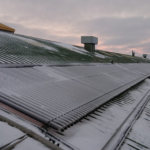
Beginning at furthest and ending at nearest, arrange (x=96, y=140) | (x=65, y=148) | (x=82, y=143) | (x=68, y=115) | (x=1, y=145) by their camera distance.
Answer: (x=68, y=115), (x=96, y=140), (x=82, y=143), (x=65, y=148), (x=1, y=145)

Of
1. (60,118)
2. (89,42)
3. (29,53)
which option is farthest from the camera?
(89,42)

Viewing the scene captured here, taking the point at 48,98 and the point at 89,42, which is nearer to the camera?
the point at 48,98

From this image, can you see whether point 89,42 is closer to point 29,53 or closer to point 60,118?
point 29,53

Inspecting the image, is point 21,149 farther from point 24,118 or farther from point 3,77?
point 3,77

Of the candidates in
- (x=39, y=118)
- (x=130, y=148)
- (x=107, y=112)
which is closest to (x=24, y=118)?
(x=39, y=118)

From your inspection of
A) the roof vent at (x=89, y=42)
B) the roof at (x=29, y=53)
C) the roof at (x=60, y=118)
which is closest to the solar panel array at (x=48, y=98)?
the roof at (x=60, y=118)

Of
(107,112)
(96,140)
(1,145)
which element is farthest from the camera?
(107,112)

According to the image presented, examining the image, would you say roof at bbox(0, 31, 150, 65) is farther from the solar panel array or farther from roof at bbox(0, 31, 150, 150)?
roof at bbox(0, 31, 150, 150)

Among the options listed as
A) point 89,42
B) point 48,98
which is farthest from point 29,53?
point 89,42

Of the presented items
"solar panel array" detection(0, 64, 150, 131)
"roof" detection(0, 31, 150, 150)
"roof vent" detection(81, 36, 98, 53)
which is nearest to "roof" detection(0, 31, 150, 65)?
"solar panel array" detection(0, 64, 150, 131)

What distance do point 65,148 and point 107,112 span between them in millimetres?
3552

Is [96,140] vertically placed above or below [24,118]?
below

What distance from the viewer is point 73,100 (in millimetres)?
6523

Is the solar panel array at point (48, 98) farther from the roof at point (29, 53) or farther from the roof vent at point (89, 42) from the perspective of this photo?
the roof vent at point (89, 42)
